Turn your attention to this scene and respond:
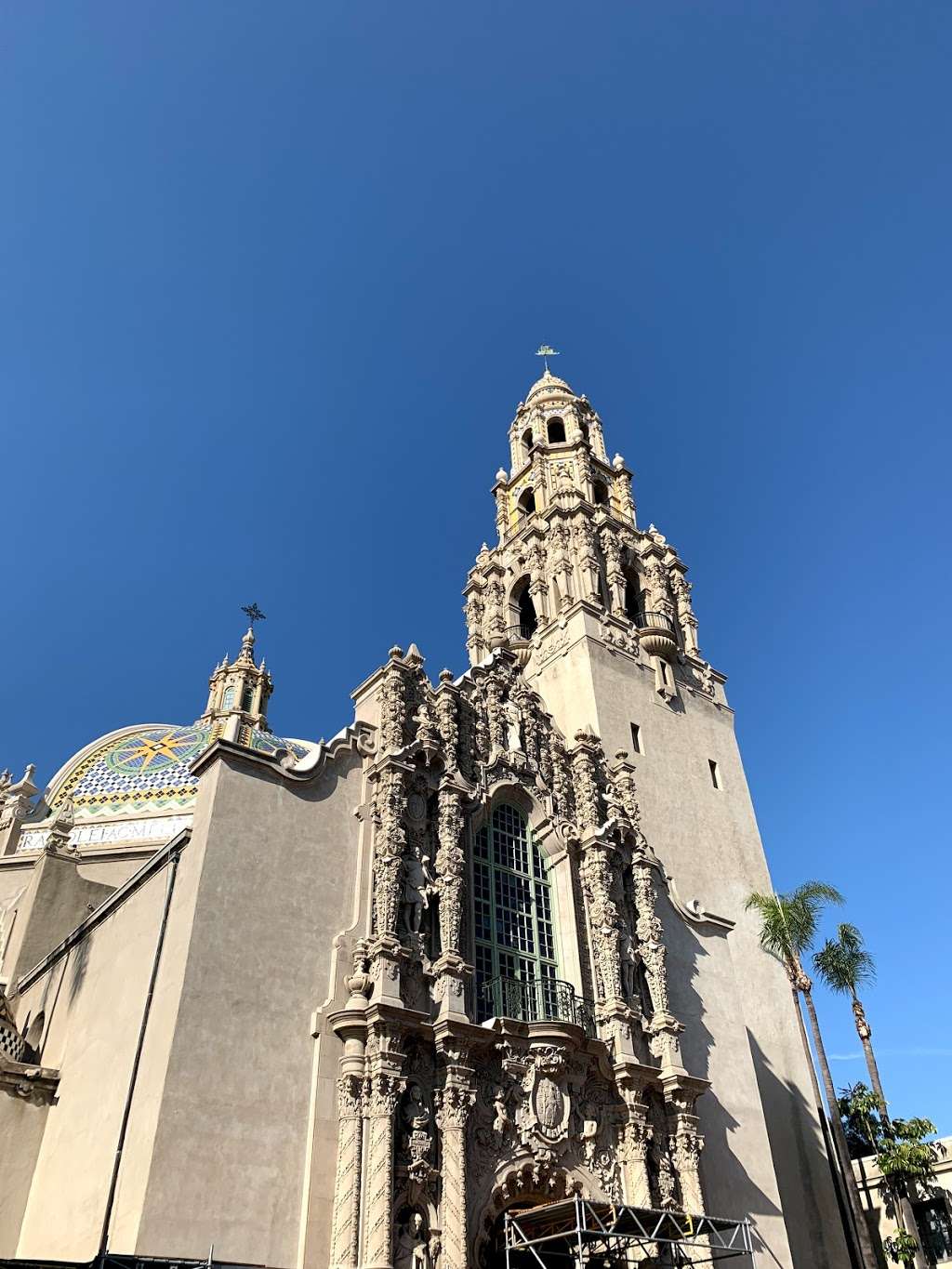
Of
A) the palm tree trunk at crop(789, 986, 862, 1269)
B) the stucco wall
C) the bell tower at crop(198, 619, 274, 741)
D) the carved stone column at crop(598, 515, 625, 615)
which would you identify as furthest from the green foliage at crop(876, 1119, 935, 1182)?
the bell tower at crop(198, 619, 274, 741)

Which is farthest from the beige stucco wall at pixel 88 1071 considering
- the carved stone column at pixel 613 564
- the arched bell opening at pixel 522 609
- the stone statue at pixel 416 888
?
the carved stone column at pixel 613 564

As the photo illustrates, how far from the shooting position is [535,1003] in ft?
66.5

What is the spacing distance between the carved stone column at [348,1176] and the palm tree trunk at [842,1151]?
15436 millimetres

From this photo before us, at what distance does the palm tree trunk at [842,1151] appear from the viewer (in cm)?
2403

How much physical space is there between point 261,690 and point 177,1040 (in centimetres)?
2693

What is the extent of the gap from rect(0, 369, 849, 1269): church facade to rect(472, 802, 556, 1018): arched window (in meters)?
0.07

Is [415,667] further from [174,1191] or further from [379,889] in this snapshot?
[174,1191]

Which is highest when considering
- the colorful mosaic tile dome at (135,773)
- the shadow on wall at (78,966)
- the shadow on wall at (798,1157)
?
the colorful mosaic tile dome at (135,773)

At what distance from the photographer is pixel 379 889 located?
60.6 ft

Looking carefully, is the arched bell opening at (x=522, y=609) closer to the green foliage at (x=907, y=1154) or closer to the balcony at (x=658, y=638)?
the balcony at (x=658, y=638)

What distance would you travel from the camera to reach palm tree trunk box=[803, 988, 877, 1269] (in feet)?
78.8

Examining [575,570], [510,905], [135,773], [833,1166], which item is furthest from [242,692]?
[833,1166]

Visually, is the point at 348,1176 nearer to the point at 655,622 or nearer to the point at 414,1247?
the point at 414,1247

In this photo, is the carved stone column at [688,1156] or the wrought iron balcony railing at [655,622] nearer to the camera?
the carved stone column at [688,1156]
